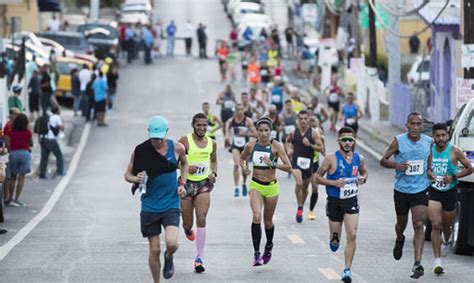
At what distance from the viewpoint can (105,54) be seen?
194ft

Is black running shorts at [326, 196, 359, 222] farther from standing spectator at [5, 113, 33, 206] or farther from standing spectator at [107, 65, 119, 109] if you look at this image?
standing spectator at [107, 65, 119, 109]

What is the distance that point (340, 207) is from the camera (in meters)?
17.0

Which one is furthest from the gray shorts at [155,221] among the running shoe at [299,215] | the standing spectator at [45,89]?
the standing spectator at [45,89]

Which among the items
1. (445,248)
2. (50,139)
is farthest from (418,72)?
(445,248)

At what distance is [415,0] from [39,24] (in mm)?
29807

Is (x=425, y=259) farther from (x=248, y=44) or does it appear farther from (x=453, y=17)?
(x=248, y=44)

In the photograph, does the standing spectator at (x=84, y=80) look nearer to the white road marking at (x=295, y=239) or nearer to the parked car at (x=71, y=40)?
the parked car at (x=71, y=40)

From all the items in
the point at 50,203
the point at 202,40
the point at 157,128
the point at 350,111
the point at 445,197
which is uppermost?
the point at 157,128

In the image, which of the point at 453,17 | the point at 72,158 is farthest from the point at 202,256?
the point at 453,17

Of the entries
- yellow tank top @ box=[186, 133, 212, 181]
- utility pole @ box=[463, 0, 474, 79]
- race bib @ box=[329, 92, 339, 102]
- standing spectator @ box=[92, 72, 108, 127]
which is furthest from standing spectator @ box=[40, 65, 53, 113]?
yellow tank top @ box=[186, 133, 212, 181]

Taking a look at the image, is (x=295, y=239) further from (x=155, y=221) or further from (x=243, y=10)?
(x=243, y=10)

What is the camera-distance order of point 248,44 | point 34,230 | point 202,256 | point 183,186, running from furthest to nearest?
point 248,44
point 34,230
point 202,256
point 183,186

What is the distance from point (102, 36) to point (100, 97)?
59.5 ft

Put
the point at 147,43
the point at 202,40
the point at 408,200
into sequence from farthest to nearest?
the point at 202,40 → the point at 147,43 → the point at 408,200
